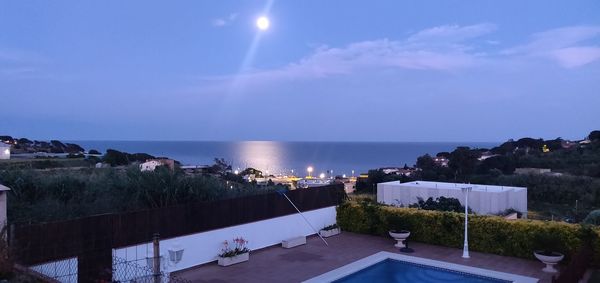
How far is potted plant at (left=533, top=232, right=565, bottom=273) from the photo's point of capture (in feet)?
32.5

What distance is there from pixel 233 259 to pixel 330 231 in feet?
12.7

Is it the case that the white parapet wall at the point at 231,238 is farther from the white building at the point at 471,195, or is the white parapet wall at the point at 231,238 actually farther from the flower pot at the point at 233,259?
the white building at the point at 471,195

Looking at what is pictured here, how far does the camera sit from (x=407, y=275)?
10195mm

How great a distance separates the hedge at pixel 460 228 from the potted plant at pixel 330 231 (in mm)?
382

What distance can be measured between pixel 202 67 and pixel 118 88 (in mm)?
9331

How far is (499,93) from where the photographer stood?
94.1 ft

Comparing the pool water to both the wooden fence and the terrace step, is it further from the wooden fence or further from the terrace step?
the wooden fence

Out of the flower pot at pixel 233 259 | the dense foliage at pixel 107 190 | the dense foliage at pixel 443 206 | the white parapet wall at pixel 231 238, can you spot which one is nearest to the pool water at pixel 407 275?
the flower pot at pixel 233 259

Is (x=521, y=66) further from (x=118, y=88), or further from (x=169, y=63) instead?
(x=118, y=88)

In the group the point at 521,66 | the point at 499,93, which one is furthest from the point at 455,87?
the point at 521,66

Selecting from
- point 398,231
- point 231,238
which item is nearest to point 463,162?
point 398,231

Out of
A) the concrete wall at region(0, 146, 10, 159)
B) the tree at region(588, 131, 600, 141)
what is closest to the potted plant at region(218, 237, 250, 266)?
the concrete wall at region(0, 146, 10, 159)

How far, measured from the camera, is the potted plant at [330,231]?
43.8ft

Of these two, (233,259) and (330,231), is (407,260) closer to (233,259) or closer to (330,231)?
(330,231)
